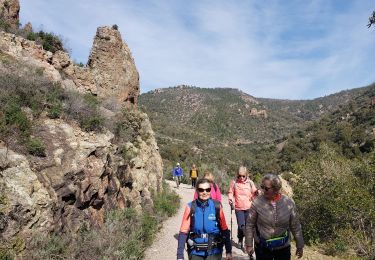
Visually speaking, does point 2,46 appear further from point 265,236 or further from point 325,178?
point 325,178

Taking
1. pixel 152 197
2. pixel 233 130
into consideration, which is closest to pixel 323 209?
pixel 152 197

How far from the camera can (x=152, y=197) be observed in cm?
1391

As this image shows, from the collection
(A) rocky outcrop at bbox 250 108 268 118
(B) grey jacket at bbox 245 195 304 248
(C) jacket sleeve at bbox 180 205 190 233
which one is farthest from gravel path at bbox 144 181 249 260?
(A) rocky outcrop at bbox 250 108 268 118

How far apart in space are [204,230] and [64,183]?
4270 mm

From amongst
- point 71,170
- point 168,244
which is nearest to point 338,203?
point 168,244

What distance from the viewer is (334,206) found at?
1121 centimetres

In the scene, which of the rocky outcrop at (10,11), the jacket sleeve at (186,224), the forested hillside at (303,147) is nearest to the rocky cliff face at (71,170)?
the rocky outcrop at (10,11)

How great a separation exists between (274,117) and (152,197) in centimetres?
9649

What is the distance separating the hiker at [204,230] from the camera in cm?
436

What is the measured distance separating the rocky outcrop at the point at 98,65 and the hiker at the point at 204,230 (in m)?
8.80

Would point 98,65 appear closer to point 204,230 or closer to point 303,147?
point 204,230

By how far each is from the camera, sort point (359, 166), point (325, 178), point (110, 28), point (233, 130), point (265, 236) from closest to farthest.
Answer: point (265, 236)
point (325, 178)
point (359, 166)
point (110, 28)
point (233, 130)

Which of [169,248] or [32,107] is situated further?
[169,248]

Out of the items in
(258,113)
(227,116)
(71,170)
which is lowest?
(71,170)
